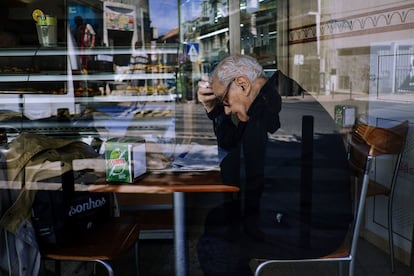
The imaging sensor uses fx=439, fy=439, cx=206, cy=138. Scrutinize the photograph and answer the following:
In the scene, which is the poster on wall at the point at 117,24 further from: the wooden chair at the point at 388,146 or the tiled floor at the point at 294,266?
the wooden chair at the point at 388,146

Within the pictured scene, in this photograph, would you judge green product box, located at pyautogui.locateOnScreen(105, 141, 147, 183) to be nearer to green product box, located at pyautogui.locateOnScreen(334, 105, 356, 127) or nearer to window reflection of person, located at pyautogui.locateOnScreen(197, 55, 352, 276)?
window reflection of person, located at pyautogui.locateOnScreen(197, 55, 352, 276)

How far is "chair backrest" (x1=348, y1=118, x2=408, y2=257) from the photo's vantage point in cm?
171

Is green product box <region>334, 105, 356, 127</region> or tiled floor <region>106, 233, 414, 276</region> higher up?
green product box <region>334, 105, 356, 127</region>

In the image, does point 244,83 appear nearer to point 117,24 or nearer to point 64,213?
point 64,213

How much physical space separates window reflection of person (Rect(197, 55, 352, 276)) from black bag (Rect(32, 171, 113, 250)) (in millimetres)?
619

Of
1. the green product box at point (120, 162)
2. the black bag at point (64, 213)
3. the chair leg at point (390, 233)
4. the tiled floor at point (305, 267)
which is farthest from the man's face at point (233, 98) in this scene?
the chair leg at point (390, 233)

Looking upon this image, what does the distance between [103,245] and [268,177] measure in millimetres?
749

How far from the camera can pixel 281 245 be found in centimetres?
171

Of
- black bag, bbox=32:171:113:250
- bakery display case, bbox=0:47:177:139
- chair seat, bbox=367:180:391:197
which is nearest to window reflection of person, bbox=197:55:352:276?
black bag, bbox=32:171:113:250

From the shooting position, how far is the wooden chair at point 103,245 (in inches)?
68.2

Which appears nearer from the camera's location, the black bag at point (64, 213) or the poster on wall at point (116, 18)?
the black bag at point (64, 213)

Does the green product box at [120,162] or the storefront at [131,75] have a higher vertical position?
the storefront at [131,75]

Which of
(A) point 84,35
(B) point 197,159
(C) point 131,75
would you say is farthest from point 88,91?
(B) point 197,159

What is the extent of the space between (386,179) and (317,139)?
4.46 feet
